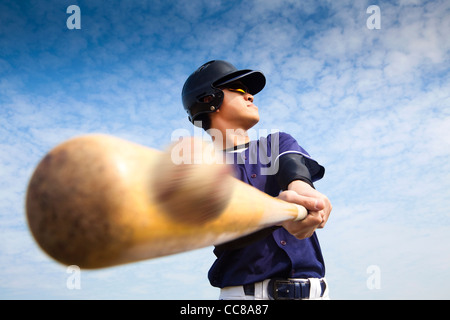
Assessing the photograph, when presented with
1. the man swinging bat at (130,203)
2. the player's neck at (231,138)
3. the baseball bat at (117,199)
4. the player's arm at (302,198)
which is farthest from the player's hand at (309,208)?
the player's neck at (231,138)

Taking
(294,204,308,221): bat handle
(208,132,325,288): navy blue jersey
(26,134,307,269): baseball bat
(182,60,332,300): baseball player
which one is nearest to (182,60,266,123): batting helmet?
(182,60,332,300): baseball player

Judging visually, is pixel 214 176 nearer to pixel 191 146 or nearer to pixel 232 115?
pixel 191 146

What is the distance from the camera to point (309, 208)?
2156mm

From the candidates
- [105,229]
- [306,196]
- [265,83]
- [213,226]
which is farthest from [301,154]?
[105,229]

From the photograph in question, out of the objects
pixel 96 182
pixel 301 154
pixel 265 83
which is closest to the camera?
pixel 96 182

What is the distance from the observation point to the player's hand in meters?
2.13

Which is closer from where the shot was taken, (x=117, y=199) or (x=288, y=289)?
(x=117, y=199)

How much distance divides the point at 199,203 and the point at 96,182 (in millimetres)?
315

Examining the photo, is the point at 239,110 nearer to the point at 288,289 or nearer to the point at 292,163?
the point at 292,163

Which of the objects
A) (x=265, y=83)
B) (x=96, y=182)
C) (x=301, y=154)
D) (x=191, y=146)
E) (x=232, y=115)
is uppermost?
(x=265, y=83)

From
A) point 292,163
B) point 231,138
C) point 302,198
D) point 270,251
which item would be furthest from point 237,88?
point 302,198

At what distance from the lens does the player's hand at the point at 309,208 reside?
2.13 metres

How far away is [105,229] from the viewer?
97cm

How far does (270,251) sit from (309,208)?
933 mm
